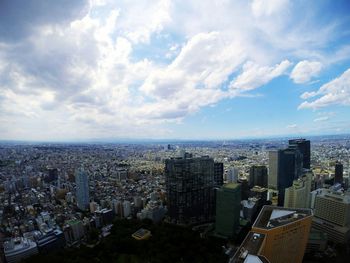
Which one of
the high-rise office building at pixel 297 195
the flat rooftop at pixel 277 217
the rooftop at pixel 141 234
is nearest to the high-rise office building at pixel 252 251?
the flat rooftop at pixel 277 217

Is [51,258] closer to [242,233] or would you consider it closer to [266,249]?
[266,249]

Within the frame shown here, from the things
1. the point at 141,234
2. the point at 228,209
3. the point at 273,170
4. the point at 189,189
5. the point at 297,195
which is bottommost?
the point at 141,234

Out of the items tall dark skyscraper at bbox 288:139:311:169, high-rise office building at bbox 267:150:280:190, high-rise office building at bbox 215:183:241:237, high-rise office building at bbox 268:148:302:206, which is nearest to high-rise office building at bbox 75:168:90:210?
high-rise office building at bbox 215:183:241:237

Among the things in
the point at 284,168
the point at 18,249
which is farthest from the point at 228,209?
the point at 18,249

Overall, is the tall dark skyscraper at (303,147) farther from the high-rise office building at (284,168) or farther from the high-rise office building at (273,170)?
the high-rise office building at (273,170)

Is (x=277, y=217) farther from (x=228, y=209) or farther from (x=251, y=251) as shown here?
(x=228, y=209)

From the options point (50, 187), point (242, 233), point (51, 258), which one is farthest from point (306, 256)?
point (50, 187)

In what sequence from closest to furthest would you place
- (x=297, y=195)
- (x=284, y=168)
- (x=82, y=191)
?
(x=297, y=195)
(x=82, y=191)
(x=284, y=168)
